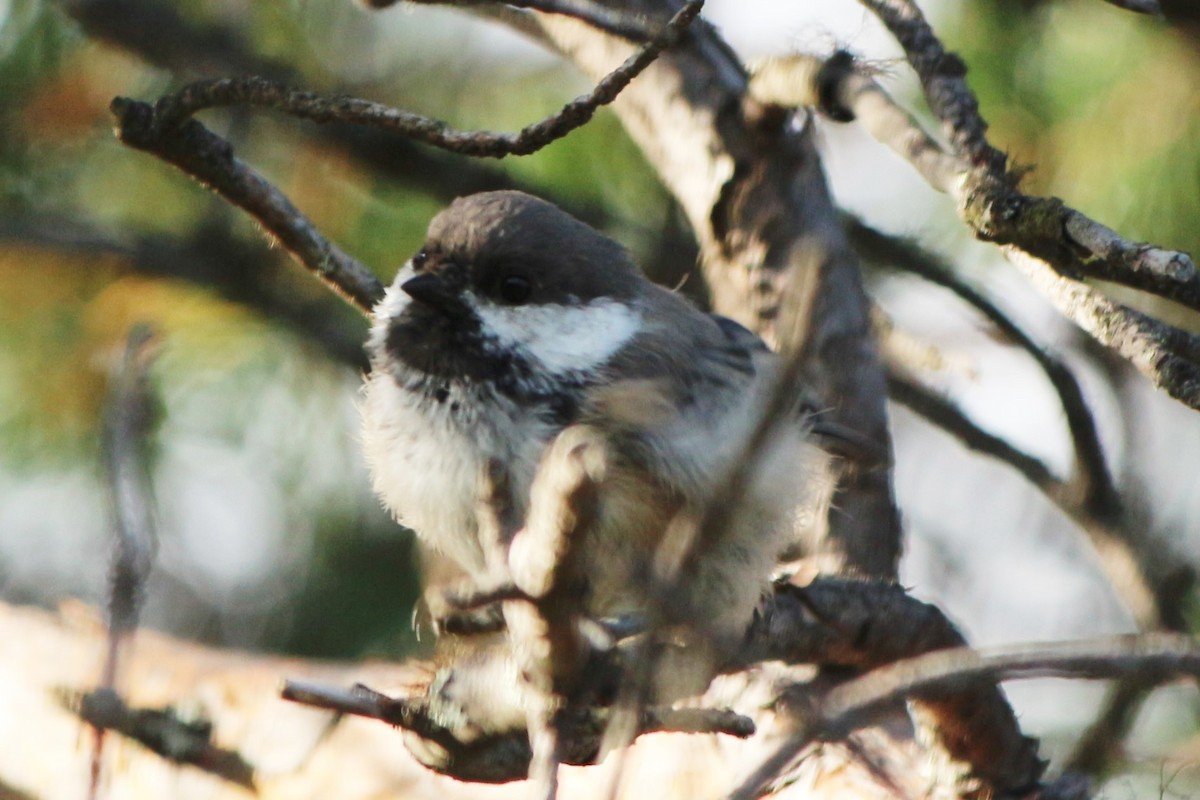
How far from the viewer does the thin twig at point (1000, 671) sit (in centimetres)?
99

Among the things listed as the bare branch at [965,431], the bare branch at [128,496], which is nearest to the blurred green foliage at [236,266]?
the bare branch at [965,431]

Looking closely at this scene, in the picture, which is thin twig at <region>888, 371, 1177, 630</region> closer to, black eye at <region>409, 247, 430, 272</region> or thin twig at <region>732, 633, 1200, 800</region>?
black eye at <region>409, 247, 430, 272</region>

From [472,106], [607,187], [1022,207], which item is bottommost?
[1022,207]

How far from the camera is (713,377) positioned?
211cm

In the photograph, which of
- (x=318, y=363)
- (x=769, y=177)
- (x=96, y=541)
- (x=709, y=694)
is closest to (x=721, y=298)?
(x=769, y=177)

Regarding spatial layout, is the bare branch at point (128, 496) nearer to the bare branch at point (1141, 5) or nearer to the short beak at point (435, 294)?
the short beak at point (435, 294)

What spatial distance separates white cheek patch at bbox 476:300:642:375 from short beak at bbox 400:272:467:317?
0.04m

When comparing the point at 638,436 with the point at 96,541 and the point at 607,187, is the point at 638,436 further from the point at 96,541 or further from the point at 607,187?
the point at 96,541

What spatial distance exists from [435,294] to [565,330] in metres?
0.22

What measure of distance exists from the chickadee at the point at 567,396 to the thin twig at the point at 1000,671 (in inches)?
28.0

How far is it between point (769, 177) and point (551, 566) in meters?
1.50

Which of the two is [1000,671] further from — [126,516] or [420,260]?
[420,260]

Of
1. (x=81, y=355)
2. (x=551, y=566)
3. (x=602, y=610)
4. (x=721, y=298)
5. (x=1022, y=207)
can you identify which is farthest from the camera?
(x=81, y=355)

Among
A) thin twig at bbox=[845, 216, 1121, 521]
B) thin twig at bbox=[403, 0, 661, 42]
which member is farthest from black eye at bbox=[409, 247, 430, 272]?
thin twig at bbox=[845, 216, 1121, 521]
